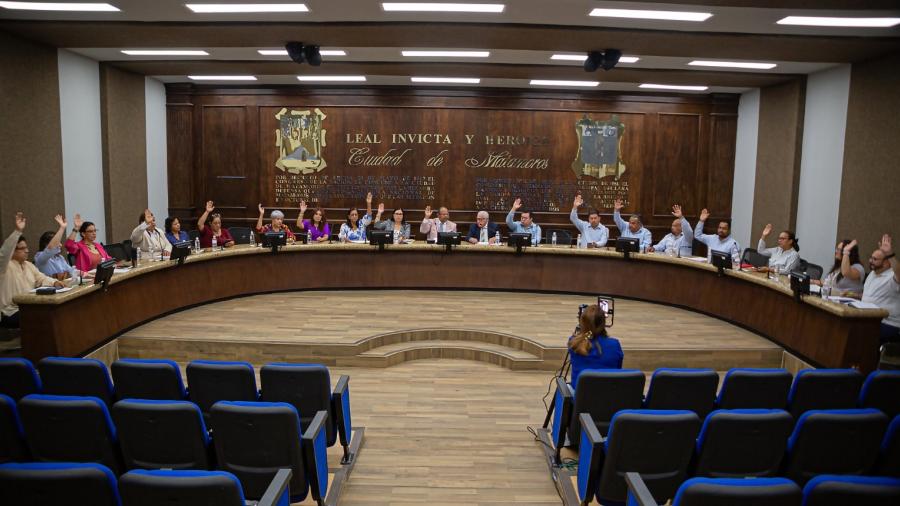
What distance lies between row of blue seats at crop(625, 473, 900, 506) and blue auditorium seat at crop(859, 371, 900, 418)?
1732 mm

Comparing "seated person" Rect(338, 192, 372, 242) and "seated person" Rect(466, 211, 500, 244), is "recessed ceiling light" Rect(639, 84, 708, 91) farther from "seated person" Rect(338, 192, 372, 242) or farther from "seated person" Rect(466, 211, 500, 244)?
"seated person" Rect(338, 192, 372, 242)

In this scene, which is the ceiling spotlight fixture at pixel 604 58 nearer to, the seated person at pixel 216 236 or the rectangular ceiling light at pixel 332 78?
the rectangular ceiling light at pixel 332 78

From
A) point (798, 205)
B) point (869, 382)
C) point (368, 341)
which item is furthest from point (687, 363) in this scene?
point (798, 205)

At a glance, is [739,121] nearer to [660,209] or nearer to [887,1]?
[660,209]


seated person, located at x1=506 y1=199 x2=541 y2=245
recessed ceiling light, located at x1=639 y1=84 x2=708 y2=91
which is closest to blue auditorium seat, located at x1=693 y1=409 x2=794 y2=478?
seated person, located at x1=506 y1=199 x2=541 y2=245

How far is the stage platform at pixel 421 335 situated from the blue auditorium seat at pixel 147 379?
2490mm

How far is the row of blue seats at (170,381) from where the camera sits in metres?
3.71

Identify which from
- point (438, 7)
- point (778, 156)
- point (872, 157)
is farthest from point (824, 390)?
point (778, 156)

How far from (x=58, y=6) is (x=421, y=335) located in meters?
4.84

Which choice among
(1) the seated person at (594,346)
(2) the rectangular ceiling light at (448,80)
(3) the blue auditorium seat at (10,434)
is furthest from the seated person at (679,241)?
(3) the blue auditorium seat at (10,434)

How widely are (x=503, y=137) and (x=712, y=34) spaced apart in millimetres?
4815

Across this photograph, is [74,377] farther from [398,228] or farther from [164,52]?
[398,228]

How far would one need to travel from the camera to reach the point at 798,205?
Answer: 29.7 ft

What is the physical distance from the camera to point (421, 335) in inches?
271
